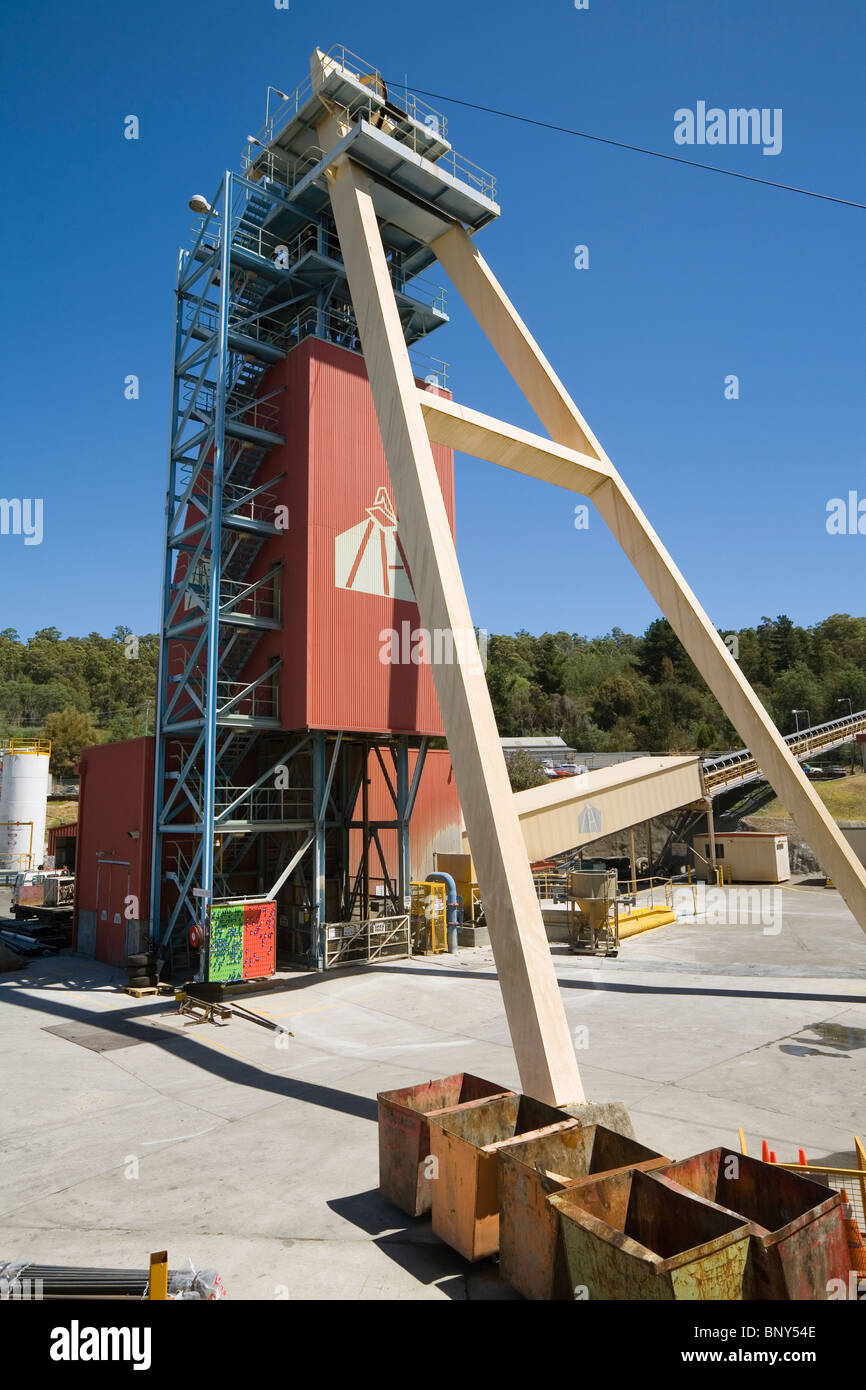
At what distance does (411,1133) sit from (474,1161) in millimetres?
1126

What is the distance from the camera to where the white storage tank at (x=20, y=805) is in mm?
46344

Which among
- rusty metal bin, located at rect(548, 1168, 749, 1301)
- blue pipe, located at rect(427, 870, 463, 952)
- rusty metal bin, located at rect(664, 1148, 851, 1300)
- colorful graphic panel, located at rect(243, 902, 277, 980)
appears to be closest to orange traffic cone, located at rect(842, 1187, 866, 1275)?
rusty metal bin, located at rect(664, 1148, 851, 1300)

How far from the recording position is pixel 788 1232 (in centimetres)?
532

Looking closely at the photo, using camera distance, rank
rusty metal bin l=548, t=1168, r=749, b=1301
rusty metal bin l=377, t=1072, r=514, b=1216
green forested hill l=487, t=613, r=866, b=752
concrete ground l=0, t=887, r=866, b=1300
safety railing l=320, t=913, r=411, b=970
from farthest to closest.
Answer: green forested hill l=487, t=613, r=866, b=752 → safety railing l=320, t=913, r=411, b=970 → rusty metal bin l=377, t=1072, r=514, b=1216 → concrete ground l=0, t=887, r=866, b=1300 → rusty metal bin l=548, t=1168, r=749, b=1301

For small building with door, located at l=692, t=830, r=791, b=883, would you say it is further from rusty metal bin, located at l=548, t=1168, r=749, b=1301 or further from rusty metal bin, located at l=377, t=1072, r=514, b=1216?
rusty metal bin, located at l=548, t=1168, r=749, b=1301

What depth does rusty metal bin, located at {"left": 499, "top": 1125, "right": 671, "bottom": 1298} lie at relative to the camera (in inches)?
237

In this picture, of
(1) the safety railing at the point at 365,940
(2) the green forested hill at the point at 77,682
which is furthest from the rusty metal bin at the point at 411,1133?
(2) the green forested hill at the point at 77,682

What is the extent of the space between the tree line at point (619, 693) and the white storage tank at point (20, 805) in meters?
22.0

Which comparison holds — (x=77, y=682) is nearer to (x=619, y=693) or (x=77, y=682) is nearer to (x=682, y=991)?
(x=619, y=693)

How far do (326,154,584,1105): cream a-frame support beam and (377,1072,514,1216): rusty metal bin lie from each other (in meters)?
0.73

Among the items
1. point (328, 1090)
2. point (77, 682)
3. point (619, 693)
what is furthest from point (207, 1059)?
point (77, 682)

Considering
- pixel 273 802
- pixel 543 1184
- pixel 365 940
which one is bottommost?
pixel 365 940
